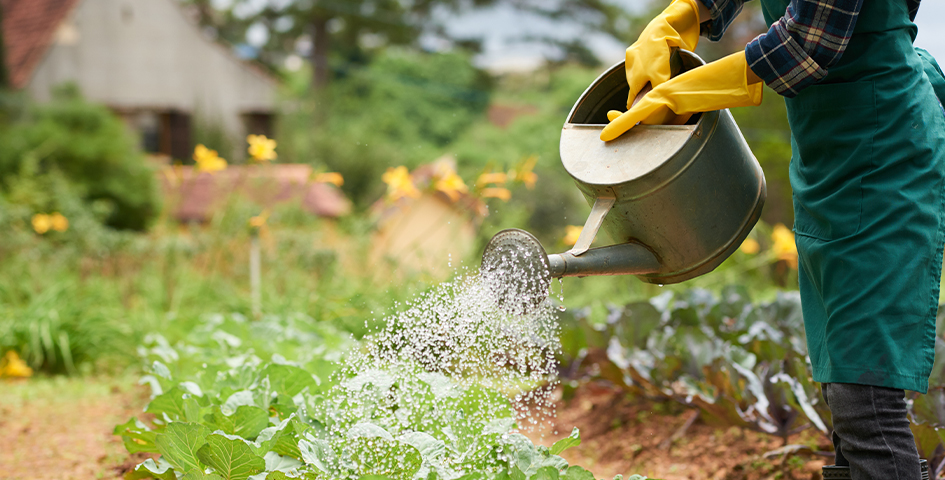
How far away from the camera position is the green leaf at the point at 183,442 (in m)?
1.33

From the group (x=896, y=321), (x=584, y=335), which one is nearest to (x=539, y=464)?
(x=896, y=321)

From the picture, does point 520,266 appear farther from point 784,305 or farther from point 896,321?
point 784,305

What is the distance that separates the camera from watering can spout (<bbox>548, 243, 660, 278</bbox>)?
1316 millimetres

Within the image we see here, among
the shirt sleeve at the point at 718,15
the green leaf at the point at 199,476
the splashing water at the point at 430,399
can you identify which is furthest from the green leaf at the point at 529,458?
the shirt sleeve at the point at 718,15

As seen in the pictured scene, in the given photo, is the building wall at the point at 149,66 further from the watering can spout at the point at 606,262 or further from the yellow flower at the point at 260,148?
the watering can spout at the point at 606,262

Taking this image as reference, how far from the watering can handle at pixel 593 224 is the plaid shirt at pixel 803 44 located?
1.16 feet

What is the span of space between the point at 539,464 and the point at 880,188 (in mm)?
771

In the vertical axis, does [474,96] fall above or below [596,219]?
below

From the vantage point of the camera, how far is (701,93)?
1.35 m

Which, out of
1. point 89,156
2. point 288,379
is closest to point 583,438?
point 288,379

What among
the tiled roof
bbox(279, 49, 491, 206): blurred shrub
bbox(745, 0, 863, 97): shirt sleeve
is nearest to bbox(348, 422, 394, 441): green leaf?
bbox(745, 0, 863, 97): shirt sleeve

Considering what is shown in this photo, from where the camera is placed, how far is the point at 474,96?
18453mm

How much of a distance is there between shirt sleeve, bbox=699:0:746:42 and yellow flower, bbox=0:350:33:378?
311 cm

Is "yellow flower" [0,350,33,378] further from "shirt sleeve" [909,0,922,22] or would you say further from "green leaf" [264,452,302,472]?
"shirt sleeve" [909,0,922,22]
